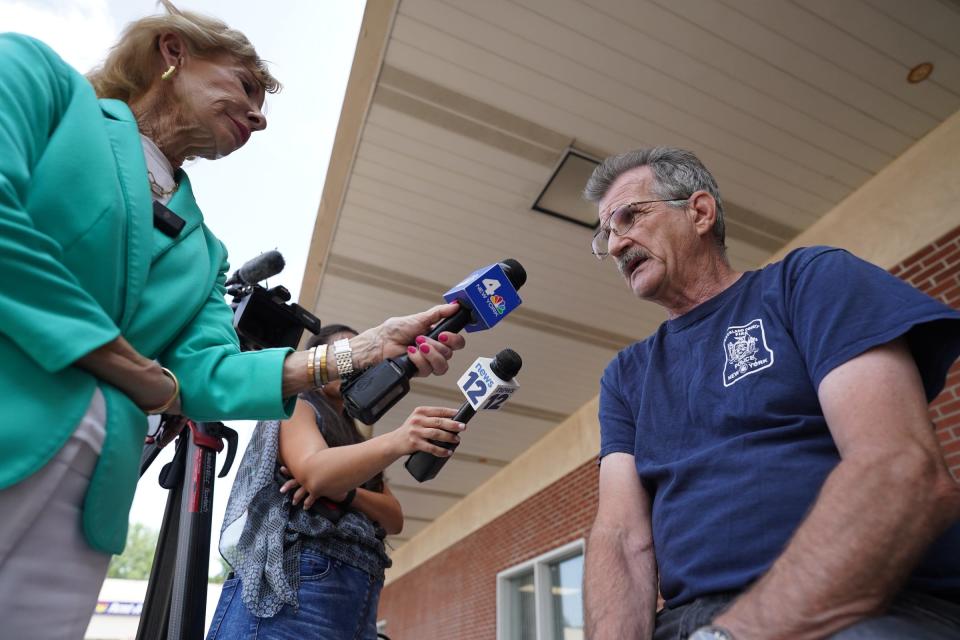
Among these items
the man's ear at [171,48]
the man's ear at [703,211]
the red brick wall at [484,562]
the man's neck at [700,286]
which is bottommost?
the man's neck at [700,286]

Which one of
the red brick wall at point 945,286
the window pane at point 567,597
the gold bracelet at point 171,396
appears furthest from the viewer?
→ the window pane at point 567,597

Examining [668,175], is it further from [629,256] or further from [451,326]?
[451,326]

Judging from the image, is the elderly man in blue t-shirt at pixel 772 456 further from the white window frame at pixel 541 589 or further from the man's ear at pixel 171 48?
the white window frame at pixel 541 589

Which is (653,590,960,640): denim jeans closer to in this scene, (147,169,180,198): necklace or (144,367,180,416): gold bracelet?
(144,367,180,416): gold bracelet

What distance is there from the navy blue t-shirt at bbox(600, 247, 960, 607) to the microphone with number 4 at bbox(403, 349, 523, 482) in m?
0.33

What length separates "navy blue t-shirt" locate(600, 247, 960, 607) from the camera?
928 mm

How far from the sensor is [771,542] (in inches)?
36.7

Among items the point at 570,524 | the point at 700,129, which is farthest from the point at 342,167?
the point at 570,524

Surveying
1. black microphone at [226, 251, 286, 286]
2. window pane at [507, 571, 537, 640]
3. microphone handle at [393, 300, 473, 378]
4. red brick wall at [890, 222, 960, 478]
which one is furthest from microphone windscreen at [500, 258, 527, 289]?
window pane at [507, 571, 537, 640]

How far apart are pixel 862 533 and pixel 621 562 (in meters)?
0.53

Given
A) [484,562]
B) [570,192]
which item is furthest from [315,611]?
[484,562]

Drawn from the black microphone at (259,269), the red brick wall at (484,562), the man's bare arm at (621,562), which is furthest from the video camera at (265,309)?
the red brick wall at (484,562)

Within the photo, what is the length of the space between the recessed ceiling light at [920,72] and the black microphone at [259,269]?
3.38 meters

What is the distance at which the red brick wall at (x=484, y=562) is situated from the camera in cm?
644
